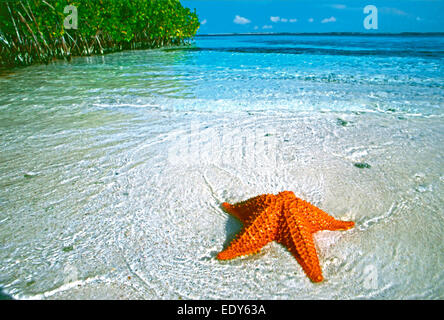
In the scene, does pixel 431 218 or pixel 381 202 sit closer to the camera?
pixel 431 218

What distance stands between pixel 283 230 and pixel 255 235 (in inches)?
10.5

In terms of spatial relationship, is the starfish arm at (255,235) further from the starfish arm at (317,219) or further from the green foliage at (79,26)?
the green foliage at (79,26)

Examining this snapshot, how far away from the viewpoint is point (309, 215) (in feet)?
8.18

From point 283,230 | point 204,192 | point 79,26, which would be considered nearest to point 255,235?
point 283,230

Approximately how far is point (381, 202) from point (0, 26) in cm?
1932

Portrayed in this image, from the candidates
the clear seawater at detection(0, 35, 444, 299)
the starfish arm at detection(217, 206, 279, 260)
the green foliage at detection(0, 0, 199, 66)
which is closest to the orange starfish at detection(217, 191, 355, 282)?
the starfish arm at detection(217, 206, 279, 260)

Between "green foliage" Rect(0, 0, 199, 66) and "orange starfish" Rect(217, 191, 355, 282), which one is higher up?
"green foliage" Rect(0, 0, 199, 66)

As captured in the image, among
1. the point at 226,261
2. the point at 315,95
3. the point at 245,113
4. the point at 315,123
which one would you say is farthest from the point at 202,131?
the point at 315,95

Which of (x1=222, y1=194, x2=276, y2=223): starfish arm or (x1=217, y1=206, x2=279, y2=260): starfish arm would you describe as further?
(x1=222, y1=194, x2=276, y2=223): starfish arm

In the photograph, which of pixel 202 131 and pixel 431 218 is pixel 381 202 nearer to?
pixel 431 218

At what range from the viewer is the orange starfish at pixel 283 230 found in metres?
2.24

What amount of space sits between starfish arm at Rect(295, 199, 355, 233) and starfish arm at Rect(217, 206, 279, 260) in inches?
11.1

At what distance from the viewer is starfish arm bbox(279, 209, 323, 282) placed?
2221mm

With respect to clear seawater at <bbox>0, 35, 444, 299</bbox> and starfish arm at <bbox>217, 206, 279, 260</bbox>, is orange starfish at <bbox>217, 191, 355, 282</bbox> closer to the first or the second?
starfish arm at <bbox>217, 206, 279, 260</bbox>
